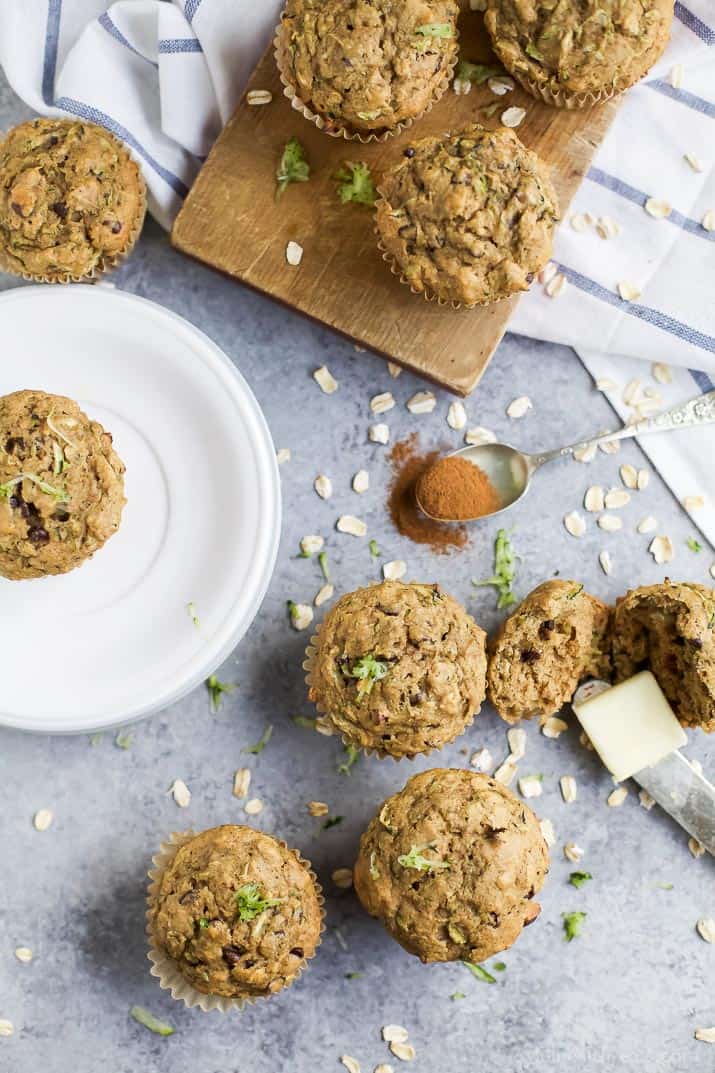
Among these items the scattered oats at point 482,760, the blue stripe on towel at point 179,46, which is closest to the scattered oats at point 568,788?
the scattered oats at point 482,760

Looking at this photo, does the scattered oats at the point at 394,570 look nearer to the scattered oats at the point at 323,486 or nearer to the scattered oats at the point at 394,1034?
the scattered oats at the point at 323,486

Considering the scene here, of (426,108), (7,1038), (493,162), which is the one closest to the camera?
(493,162)

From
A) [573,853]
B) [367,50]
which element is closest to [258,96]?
[367,50]

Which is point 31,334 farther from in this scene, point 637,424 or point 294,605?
point 637,424

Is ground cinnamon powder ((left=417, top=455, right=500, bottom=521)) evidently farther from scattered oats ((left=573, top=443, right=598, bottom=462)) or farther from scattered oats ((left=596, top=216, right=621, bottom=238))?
scattered oats ((left=596, top=216, right=621, bottom=238))

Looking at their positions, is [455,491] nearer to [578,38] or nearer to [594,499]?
[594,499]

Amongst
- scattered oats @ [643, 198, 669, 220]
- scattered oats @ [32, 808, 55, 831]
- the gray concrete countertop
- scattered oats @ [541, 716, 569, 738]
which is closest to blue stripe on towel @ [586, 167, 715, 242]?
scattered oats @ [643, 198, 669, 220]

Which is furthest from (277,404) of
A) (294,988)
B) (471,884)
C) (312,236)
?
(294,988)
